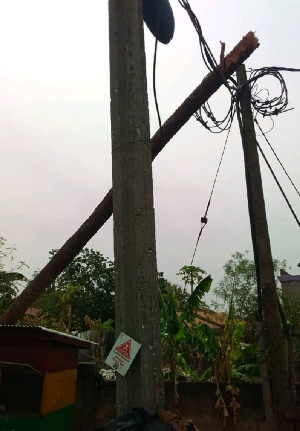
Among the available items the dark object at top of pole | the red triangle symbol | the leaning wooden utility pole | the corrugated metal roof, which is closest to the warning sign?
the red triangle symbol

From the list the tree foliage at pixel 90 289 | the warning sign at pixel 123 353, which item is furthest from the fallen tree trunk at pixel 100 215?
the tree foliage at pixel 90 289

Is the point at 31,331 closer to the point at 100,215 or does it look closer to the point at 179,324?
the point at 100,215

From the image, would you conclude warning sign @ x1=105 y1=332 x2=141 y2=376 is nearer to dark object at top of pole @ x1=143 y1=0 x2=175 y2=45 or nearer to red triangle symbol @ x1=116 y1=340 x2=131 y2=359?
red triangle symbol @ x1=116 y1=340 x2=131 y2=359

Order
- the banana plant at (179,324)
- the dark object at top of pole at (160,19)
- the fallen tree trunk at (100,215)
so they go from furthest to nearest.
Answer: the banana plant at (179,324) < the fallen tree trunk at (100,215) < the dark object at top of pole at (160,19)

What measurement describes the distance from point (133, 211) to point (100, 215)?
4.30ft

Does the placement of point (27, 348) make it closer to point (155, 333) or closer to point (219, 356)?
point (155, 333)

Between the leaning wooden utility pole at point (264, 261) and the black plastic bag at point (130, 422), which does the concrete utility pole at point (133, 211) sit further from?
the leaning wooden utility pole at point (264, 261)

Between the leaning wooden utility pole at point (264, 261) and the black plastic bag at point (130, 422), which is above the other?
the leaning wooden utility pole at point (264, 261)

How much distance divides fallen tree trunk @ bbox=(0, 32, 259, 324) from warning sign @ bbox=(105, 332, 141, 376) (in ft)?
5.68

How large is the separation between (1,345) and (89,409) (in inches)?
133

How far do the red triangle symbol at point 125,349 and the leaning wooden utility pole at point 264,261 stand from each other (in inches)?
109

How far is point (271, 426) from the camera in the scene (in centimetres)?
462

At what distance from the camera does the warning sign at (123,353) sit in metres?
2.64

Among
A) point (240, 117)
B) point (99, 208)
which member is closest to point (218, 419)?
point (99, 208)
